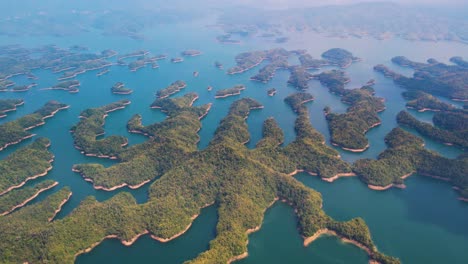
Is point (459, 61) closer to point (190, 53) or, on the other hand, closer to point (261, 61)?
point (261, 61)

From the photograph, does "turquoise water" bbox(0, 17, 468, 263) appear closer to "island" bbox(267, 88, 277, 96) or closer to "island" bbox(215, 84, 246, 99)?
"island" bbox(267, 88, 277, 96)

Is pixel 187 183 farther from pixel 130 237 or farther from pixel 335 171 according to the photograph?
pixel 335 171

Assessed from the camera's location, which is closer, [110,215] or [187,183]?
[110,215]

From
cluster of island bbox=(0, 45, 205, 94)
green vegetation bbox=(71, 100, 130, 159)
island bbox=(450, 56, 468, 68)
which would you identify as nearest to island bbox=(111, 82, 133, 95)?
cluster of island bbox=(0, 45, 205, 94)

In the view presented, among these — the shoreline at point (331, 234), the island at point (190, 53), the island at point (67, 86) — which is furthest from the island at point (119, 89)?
the shoreline at point (331, 234)

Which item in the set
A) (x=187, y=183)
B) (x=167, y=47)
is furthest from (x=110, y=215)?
(x=167, y=47)
